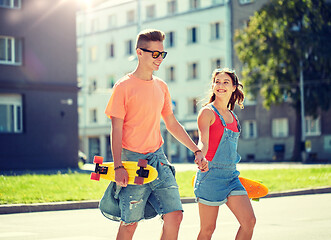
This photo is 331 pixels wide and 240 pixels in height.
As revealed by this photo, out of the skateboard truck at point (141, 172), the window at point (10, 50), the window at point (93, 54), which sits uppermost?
the window at point (93, 54)

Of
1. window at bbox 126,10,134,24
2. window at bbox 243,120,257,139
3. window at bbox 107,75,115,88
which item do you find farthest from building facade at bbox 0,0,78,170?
window at bbox 107,75,115,88

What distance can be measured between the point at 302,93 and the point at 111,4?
2783 centimetres

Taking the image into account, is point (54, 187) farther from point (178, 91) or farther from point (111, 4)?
point (111, 4)

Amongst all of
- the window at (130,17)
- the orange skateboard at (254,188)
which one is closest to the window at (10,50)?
the orange skateboard at (254,188)

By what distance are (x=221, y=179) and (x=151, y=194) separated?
747 mm

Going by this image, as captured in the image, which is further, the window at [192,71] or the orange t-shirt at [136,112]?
the window at [192,71]

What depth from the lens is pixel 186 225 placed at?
1005cm

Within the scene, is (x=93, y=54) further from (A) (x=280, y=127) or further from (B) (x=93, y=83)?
(A) (x=280, y=127)

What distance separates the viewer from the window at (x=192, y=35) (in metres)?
56.8

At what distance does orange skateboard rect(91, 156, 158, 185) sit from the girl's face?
1.37 metres

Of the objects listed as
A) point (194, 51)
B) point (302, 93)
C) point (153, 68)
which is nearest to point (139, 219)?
point (153, 68)

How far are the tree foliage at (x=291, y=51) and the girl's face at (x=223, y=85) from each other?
36.8 meters

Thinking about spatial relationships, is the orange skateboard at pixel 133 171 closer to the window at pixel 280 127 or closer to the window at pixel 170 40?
the window at pixel 280 127

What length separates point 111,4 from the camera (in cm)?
6538
